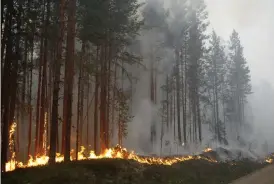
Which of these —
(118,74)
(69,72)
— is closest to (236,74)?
(118,74)

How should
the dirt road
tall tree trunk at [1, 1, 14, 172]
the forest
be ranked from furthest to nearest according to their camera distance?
the forest → the dirt road → tall tree trunk at [1, 1, 14, 172]

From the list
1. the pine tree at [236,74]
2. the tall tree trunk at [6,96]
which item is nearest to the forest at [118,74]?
the tall tree trunk at [6,96]

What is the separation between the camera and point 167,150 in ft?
115

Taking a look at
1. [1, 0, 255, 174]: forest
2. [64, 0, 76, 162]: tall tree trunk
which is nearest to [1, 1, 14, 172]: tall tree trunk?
[64, 0, 76, 162]: tall tree trunk

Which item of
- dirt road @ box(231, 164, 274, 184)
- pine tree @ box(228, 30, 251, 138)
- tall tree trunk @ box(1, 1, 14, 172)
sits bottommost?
dirt road @ box(231, 164, 274, 184)

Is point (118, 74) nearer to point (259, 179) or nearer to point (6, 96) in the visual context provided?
point (259, 179)

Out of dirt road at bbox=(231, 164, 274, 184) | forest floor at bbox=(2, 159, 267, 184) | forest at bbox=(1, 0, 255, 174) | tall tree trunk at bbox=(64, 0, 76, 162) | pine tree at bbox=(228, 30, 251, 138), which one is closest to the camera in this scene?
forest floor at bbox=(2, 159, 267, 184)

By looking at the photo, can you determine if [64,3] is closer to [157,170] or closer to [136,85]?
[157,170]

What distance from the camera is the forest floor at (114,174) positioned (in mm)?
12086

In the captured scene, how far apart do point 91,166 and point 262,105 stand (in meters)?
91.4

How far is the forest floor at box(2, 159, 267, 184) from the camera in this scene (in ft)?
39.7

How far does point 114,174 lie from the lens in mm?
14859

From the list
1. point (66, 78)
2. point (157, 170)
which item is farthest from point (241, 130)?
point (66, 78)

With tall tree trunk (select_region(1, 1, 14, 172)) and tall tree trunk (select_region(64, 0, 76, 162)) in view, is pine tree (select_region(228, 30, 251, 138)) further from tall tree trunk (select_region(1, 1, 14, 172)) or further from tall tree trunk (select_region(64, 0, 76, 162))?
tall tree trunk (select_region(1, 1, 14, 172))
